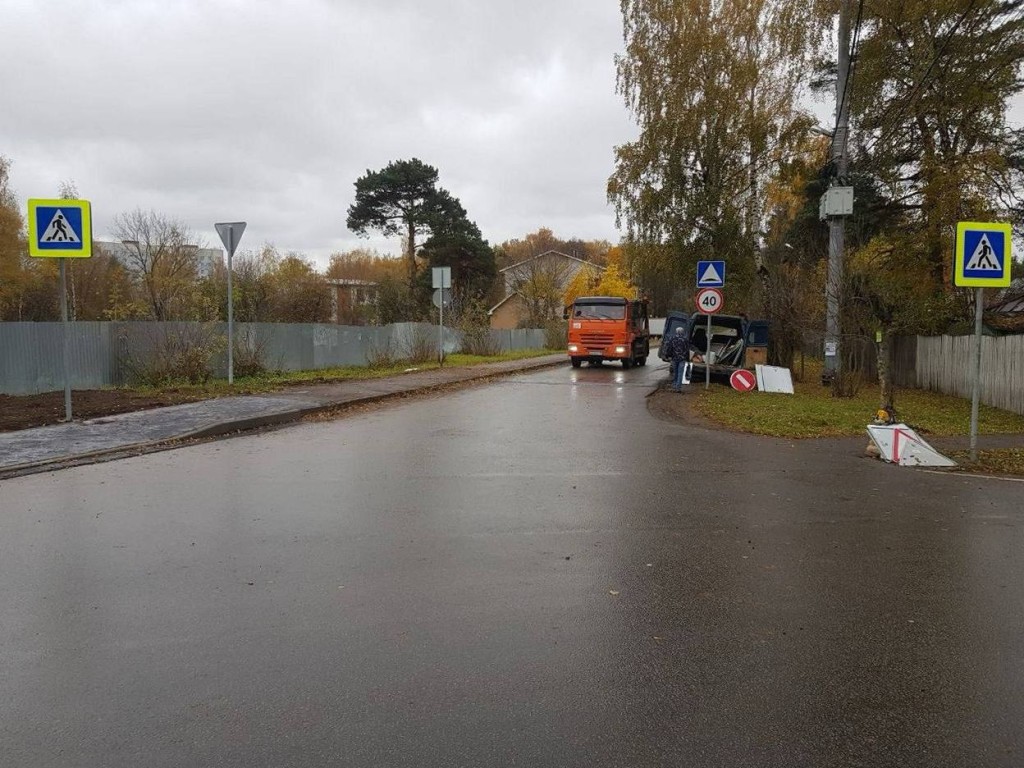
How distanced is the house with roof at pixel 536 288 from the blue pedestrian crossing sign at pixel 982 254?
43.3m

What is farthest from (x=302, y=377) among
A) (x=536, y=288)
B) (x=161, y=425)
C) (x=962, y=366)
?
(x=536, y=288)

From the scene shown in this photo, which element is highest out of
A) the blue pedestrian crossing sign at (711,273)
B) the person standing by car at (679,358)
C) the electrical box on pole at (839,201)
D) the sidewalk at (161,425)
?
the electrical box on pole at (839,201)

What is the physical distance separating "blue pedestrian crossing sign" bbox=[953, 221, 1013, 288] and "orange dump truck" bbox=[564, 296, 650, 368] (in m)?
19.0

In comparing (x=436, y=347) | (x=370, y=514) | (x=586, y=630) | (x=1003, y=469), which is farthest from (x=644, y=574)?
(x=436, y=347)

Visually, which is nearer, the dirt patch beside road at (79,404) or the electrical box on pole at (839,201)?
the dirt patch beside road at (79,404)

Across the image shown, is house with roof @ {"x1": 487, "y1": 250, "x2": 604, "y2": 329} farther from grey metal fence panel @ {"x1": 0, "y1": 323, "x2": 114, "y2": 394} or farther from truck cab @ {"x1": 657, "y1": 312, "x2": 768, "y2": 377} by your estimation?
grey metal fence panel @ {"x1": 0, "y1": 323, "x2": 114, "y2": 394}

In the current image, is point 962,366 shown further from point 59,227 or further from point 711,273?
point 59,227

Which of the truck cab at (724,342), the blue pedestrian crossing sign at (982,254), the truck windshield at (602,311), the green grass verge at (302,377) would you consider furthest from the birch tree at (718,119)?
the blue pedestrian crossing sign at (982,254)

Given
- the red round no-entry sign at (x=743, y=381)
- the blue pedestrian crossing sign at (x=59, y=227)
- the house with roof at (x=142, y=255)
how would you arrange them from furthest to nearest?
the house with roof at (x=142, y=255), the red round no-entry sign at (x=743, y=381), the blue pedestrian crossing sign at (x=59, y=227)

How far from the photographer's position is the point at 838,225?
725 inches

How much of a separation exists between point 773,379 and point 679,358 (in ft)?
7.52

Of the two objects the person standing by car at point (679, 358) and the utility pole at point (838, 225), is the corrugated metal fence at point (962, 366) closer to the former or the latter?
the utility pole at point (838, 225)

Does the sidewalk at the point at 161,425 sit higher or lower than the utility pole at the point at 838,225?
lower

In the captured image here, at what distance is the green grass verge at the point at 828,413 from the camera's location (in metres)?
11.9
